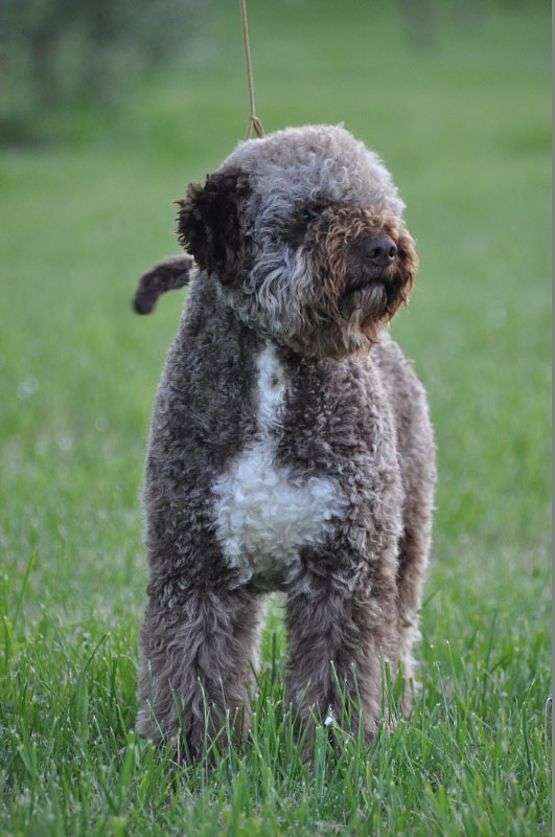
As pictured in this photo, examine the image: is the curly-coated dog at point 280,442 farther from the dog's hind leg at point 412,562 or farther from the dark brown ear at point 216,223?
the dog's hind leg at point 412,562

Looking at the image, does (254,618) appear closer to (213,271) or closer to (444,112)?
(213,271)

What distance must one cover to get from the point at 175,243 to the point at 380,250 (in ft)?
39.7

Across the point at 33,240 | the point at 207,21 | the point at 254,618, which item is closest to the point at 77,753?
the point at 254,618

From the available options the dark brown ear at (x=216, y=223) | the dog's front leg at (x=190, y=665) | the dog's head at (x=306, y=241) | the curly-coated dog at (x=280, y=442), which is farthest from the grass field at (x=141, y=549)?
the dark brown ear at (x=216, y=223)

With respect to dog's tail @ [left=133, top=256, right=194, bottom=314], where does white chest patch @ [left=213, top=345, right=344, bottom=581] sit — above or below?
below

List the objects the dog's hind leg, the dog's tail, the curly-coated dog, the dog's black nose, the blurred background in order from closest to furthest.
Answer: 1. the dog's black nose
2. the curly-coated dog
3. the dog's tail
4. the dog's hind leg
5. the blurred background

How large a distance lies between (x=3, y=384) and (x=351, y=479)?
5.97 meters

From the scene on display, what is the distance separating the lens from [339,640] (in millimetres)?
4148

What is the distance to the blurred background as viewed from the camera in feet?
23.8

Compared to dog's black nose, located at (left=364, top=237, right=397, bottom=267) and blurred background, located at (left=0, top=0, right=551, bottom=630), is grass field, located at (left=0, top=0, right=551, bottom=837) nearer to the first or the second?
blurred background, located at (left=0, top=0, right=551, bottom=630)

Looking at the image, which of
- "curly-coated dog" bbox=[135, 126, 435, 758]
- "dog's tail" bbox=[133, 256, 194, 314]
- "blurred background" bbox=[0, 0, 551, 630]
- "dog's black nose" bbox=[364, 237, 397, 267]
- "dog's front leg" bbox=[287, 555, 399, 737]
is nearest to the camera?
"dog's black nose" bbox=[364, 237, 397, 267]

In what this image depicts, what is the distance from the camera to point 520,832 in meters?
3.44

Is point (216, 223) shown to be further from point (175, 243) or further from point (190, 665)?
Answer: point (175, 243)

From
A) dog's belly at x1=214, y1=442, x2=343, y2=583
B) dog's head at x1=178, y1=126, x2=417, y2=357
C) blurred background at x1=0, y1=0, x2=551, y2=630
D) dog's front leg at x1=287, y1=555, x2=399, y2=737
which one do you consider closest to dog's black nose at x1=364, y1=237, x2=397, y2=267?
dog's head at x1=178, y1=126, x2=417, y2=357
